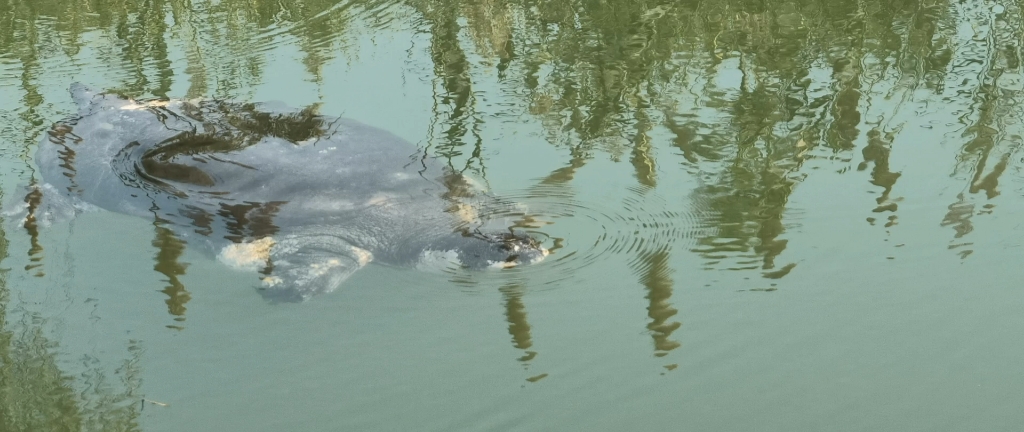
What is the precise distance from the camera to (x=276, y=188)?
5746 millimetres

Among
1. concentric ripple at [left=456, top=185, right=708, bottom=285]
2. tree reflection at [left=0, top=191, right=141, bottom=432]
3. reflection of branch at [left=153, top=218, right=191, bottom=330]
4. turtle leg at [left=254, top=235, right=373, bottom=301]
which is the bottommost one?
tree reflection at [left=0, top=191, right=141, bottom=432]

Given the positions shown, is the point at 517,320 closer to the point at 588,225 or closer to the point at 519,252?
the point at 519,252

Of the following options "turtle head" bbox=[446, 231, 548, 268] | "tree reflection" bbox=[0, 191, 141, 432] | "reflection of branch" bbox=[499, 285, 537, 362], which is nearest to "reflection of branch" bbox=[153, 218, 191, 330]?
"tree reflection" bbox=[0, 191, 141, 432]

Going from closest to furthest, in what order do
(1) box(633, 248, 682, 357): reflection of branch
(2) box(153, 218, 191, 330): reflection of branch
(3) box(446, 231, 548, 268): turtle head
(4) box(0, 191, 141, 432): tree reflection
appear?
(4) box(0, 191, 141, 432): tree reflection → (1) box(633, 248, 682, 357): reflection of branch → (2) box(153, 218, 191, 330): reflection of branch → (3) box(446, 231, 548, 268): turtle head

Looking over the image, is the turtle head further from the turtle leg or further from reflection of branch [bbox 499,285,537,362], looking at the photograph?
the turtle leg

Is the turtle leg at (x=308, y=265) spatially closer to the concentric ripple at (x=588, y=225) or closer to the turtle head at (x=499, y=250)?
the turtle head at (x=499, y=250)

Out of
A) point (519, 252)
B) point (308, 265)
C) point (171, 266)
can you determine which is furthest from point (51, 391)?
point (519, 252)

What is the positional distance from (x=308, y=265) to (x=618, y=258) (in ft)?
4.85

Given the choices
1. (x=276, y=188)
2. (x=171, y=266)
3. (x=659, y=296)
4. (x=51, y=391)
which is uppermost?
(x=276, y=188)

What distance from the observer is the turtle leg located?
507cm

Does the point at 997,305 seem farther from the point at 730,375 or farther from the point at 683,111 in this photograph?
the point at 683,111

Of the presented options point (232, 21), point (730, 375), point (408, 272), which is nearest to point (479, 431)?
point (730, 375)

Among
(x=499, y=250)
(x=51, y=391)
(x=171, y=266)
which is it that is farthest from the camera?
(x=171, y=266)

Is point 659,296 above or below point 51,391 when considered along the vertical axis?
above
